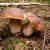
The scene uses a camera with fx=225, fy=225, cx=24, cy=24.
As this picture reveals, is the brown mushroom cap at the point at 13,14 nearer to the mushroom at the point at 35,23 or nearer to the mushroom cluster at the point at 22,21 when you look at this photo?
the mushroom cluster at the point at 22,21

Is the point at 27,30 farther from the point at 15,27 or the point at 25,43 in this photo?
the point at 25,43

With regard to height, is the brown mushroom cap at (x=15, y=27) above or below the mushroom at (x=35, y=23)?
below

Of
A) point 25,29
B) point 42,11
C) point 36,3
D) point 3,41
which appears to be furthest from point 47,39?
point 36,3

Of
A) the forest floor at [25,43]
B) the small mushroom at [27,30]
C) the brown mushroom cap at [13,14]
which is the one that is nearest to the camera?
the forest floor at [25,43]

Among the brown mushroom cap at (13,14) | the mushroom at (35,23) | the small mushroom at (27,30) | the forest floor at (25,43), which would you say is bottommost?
the forest floor at (25,43)

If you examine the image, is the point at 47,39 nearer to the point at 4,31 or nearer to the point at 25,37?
the point at 25,37

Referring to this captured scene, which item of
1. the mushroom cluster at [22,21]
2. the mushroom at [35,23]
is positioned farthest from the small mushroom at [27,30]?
the mushroom at [35,23]

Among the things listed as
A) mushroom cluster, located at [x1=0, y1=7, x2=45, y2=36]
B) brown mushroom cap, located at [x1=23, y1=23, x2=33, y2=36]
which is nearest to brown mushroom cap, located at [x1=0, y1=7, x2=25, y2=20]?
mushroom cluster, located at [x1=0, y1=7, x2=45, y2=36]
